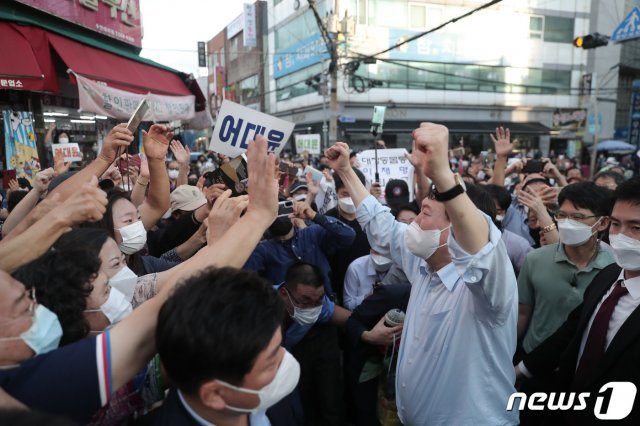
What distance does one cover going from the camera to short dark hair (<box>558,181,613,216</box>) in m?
2.80

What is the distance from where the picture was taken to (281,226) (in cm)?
352

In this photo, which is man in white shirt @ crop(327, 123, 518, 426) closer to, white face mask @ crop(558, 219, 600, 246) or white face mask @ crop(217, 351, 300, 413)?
white face mask @ crop(217, 351, 300, 413)

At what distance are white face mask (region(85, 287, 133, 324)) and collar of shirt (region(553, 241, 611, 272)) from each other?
8.95 feet

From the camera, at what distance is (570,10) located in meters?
28.0

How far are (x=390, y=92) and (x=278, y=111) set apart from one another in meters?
10.9

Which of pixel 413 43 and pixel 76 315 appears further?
pixel 413 43

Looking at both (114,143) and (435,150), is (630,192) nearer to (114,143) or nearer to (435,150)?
(435,150)

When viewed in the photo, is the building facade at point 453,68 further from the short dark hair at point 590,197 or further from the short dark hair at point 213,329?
the short dark hair at point 213,329

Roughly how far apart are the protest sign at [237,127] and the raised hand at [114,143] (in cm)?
53

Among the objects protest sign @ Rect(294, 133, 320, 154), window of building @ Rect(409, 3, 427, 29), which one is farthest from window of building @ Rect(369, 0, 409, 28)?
protest sign @ Rect(294, 133, 320, 154)

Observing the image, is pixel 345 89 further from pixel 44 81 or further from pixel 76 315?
pixel 76 315

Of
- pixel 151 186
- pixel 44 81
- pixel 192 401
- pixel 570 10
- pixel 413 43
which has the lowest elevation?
pixel 192 401

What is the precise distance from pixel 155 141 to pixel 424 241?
6.50ft

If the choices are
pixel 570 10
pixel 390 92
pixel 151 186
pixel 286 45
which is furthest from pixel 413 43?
pixel 151 186
